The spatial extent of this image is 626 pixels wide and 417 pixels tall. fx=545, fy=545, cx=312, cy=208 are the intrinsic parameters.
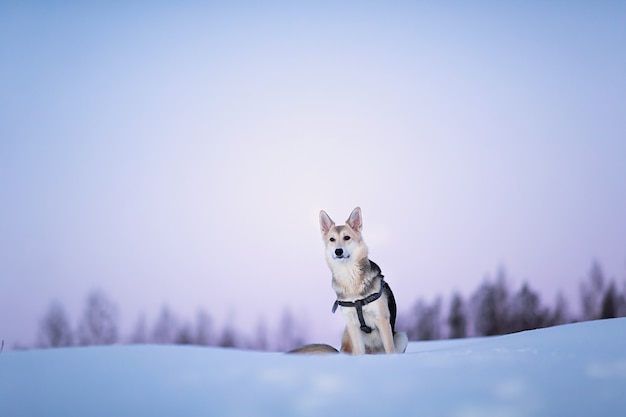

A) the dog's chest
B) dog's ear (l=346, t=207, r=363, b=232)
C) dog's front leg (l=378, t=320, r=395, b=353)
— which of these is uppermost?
dog's ear (l=346, t=207, r=363, b=232)

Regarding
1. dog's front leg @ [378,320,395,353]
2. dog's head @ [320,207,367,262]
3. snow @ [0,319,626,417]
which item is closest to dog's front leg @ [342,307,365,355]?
dog's front leg @ [378,320,395,353]

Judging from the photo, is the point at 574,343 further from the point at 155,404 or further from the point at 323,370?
the point at 155,404

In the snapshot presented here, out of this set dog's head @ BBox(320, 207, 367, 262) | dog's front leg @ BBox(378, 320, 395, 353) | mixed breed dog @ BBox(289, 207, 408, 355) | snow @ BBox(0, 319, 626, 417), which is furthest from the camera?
dog's head @ BBox(320, 207, 367, 262)

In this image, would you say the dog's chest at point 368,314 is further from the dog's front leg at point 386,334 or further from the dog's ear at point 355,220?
the dog's ear at point 355,220

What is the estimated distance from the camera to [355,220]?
19.9 feet

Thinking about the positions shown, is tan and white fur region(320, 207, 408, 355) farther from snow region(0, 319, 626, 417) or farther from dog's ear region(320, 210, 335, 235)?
snow region(0, 319, 626, 417)

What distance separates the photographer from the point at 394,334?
6.05 metres

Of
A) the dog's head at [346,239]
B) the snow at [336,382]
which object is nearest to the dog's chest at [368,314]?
the dog's head at [346,239]

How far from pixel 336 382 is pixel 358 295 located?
2154 millimetres

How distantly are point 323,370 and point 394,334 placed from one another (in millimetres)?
2340

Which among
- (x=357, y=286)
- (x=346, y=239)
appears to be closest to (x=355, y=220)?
(x=346, y=239)

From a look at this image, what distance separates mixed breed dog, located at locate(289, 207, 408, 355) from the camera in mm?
5746

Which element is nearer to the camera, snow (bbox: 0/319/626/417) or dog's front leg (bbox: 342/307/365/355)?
Answer: snow (bbox: 0/319/626/417)

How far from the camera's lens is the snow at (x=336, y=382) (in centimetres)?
337
